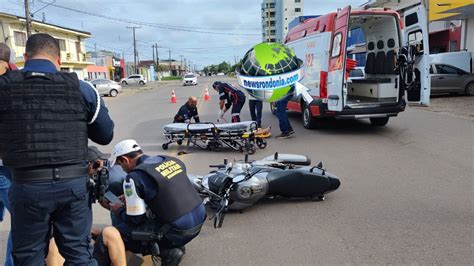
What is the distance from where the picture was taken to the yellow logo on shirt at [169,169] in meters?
3.17

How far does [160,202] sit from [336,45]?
22.1ft

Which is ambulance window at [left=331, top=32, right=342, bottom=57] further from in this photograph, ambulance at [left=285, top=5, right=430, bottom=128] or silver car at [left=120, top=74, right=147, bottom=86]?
silver car at [left=120, top=74, right=147, bottom=86]

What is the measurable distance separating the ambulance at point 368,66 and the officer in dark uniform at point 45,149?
6950 mm

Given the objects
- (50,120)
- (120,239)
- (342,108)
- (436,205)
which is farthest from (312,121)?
(50,120)

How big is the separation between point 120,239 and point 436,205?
11.8ft

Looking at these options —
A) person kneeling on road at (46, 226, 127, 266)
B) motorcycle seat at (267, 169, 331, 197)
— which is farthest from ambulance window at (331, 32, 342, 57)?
person kneeling on road at (46, 226, 127, 266)

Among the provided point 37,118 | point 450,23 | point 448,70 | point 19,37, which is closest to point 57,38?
point 19,37

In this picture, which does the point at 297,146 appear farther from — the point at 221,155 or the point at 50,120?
the point at 50,120

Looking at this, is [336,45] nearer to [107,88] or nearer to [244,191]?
[244,191]

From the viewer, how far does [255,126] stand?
26.8ft

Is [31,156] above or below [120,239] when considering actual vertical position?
above

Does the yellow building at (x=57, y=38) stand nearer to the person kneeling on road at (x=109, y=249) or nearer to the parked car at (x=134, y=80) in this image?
the parked car at (x=134, y=80)

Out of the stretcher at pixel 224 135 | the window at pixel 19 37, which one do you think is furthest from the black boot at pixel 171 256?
the window at pixel 19 37

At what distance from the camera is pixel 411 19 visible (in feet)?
29.4
